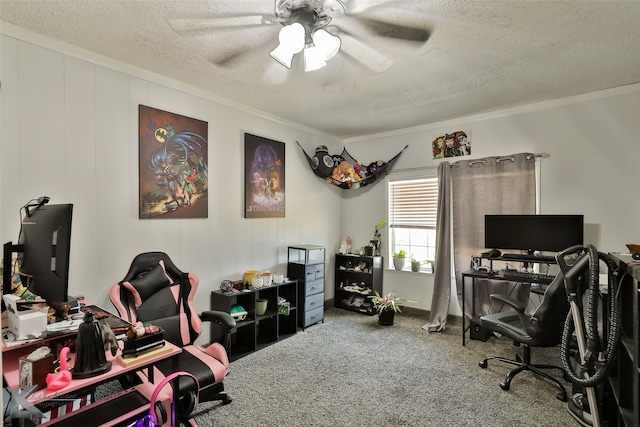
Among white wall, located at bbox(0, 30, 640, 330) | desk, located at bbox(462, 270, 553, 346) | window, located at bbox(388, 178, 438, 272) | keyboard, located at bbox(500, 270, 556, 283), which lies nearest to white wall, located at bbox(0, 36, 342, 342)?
white wall, located at bbox(0, 30, 640, 330)

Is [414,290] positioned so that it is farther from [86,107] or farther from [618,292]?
[86,107]

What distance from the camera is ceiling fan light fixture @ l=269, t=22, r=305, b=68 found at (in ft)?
5.87

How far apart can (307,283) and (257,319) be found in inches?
31.2

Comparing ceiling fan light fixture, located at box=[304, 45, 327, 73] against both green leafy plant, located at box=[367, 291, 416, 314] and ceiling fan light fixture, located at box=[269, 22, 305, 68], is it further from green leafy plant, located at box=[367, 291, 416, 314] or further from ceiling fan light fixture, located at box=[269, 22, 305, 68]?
green leafy plant, located at box=[367, 291, 416, 314]

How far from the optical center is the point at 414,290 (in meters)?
4.35

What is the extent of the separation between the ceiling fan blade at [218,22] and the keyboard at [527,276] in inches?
121

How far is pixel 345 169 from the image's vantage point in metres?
4.59

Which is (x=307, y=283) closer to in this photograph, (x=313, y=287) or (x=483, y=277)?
(x=313, y=287)

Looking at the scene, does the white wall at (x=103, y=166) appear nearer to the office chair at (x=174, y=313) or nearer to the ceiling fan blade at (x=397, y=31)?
the office chair at (x=174, y=313)

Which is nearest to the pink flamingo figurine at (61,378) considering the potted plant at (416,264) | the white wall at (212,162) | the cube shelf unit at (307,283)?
the white wall at (212,162)

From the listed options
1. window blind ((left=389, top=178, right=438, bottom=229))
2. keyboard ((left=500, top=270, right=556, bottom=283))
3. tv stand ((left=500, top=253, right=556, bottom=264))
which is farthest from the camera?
window blind ((left=389, top=178, right=438, bottom=229))

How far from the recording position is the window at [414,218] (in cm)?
428

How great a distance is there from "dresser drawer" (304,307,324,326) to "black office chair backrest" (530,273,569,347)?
227 centimetres

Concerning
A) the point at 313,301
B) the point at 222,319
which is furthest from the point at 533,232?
the point at 222,319
